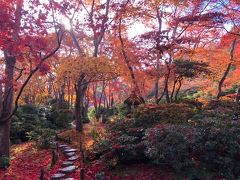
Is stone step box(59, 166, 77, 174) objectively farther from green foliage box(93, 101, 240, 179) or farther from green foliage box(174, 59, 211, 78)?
green foliage box(174, 59, 211, 78)

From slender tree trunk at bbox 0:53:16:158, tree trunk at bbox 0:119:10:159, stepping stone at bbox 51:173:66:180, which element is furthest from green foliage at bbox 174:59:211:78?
tree trunk at bbox 0:119:10:159

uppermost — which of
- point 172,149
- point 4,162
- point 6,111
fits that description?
point 6,111

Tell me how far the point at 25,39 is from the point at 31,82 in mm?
→ 18558

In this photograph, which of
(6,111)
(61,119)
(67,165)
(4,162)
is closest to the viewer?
(67,165)

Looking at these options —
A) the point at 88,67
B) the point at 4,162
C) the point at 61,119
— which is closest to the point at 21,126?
the point at 61,119

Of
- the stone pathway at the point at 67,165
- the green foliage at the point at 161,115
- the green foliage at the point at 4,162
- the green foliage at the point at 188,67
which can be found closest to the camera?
the stone pathway at the point at 67,165

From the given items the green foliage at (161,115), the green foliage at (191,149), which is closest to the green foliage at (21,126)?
the green foliage at (161,115)

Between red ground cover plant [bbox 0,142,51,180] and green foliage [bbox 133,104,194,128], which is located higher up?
green foliage [bbox 133,104,194,128]

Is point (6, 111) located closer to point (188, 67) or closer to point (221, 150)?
point (221, 150)

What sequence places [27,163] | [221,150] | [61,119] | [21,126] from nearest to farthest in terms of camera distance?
1. [221,150]
2. [27,163]
3. [21,126]
4. [61,119]

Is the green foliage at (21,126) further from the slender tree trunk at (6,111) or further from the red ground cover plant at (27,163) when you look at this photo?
the slender tree trunk at (6,111)

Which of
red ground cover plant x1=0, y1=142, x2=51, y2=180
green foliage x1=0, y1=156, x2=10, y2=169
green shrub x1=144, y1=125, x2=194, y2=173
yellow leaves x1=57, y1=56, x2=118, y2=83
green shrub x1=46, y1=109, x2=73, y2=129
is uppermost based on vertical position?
yellow leaves x1=57, y1=56, x2=118, y2=83

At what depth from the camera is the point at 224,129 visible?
6742 mm

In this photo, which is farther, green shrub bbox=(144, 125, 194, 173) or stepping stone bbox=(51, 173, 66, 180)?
stepping stone bbox=(51, 173, 66, 180)
